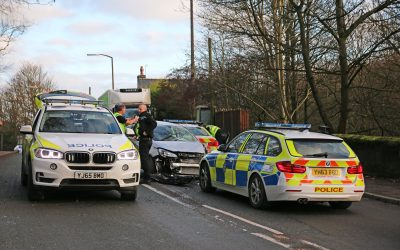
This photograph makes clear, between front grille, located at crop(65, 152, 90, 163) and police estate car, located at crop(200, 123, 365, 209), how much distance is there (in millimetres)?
3051

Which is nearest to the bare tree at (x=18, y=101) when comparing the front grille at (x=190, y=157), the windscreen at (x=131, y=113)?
the windscreen at (x=131, y=113)

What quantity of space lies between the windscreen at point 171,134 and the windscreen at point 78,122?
3.92 metres

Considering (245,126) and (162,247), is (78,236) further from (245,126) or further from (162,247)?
(245,126)

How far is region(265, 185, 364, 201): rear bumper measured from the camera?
29.0 ft

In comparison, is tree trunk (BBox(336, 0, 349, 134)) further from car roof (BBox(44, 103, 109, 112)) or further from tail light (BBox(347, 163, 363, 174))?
car roof (BBox(44, 103, 109, 112))

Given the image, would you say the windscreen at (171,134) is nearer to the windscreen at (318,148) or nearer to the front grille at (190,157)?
the front grille at (190,157)

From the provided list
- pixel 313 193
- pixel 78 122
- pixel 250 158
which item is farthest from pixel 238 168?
pixel 78 122

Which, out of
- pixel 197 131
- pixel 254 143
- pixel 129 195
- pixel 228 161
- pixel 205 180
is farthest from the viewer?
pixel 197 131

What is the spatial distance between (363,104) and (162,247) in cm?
2020

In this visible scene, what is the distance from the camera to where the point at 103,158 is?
29.3ft

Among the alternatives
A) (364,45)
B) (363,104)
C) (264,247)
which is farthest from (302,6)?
(264,247)

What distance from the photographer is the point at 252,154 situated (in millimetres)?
9961

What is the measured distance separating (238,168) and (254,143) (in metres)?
Answer: 0.59

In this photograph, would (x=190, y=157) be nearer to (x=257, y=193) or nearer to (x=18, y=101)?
(x=257, y=193)
